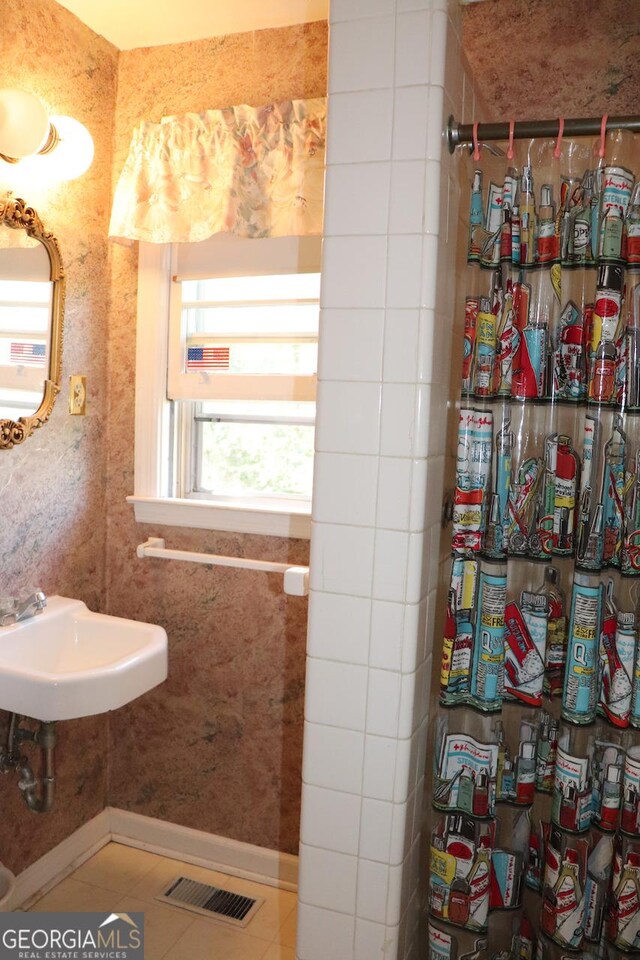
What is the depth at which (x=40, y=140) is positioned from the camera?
73.7 inches

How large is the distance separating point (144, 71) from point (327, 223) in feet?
4.57

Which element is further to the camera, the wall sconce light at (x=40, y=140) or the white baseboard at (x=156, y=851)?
the white baseboard at (x=156, y=851)

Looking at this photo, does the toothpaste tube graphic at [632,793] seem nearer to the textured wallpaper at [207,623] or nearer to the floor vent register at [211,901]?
the textured wallpaper at [207,623]

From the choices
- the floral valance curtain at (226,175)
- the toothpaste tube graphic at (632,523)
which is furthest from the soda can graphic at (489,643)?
the floral valance curtain at (226,175)

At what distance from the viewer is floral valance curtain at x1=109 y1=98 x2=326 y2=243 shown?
2.04m

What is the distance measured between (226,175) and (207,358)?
0.53 m

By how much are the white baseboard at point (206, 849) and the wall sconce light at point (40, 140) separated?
1988 millimetres

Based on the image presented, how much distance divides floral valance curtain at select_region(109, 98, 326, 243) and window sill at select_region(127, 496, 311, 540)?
0.77 meters

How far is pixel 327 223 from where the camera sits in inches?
50.7

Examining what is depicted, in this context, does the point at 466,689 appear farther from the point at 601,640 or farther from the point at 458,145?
the point at 458,145

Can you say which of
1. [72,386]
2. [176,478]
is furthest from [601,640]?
[72,386]

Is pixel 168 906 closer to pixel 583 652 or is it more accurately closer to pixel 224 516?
pixel 224 516

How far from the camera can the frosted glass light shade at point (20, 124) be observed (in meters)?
1.79

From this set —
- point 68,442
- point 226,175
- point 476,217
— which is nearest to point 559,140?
point 476,217
